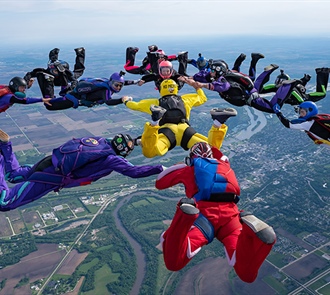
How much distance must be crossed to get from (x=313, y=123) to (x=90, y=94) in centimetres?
709

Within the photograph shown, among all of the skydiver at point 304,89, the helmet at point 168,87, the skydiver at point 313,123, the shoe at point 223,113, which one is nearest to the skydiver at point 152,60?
the helmet at point 168,87

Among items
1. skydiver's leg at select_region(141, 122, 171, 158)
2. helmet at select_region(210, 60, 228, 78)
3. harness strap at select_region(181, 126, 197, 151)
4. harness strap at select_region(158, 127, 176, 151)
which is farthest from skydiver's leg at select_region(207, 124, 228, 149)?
helmet at select_region(210, 60, 228, 78)

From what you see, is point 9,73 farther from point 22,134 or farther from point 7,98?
point 7,98

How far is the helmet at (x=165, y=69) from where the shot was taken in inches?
476

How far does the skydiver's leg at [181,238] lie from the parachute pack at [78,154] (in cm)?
321

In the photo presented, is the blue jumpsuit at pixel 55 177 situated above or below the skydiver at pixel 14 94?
below

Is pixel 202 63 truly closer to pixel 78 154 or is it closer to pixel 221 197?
pixel 78 154

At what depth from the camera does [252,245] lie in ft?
19.9

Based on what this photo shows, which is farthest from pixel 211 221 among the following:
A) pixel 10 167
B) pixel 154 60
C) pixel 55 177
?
pixel 154 60

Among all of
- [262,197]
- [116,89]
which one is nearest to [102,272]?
[262,197]

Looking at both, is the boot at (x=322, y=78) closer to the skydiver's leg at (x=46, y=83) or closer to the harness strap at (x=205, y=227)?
the harness strap at (x=205, y=227)

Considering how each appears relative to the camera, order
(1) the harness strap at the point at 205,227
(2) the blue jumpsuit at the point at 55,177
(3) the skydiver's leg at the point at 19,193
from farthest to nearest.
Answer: (2) the blue jumpsuit at the point at 55,177, (3) the skydiver's leg at the point at 19,193, (1) the harness strap at the point at 205,227

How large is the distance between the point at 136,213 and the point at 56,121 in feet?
158

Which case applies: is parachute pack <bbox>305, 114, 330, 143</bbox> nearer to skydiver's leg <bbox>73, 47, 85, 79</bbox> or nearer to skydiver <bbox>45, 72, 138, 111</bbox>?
skydiver <bbox>45, 72, 138, 111</bbox>
